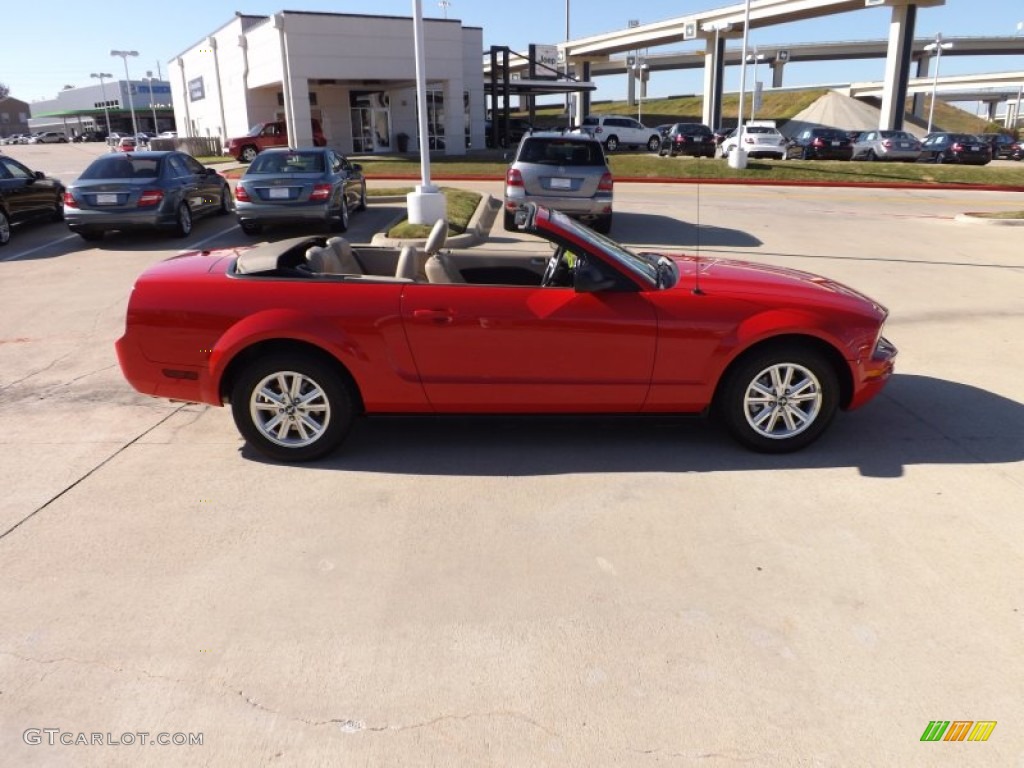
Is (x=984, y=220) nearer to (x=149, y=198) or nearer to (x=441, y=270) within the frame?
(x=441, y=270)

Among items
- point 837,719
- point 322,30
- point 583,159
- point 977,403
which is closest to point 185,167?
point 583,159

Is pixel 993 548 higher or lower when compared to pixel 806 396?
lower

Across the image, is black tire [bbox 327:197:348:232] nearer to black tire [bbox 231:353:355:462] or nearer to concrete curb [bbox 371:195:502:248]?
concrete curb [bbox 371:195:502:248]

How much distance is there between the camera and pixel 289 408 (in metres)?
4.64

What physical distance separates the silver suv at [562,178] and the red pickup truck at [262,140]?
23.2 metres

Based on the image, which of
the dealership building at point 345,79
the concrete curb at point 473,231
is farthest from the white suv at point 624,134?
the concrete curb at point 473,231

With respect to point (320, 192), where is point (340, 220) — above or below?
below

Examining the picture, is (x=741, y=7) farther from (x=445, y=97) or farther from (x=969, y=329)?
(x=969, y=329)

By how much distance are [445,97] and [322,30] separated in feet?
20.9

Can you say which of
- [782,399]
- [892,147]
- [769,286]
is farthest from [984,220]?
[892,147]

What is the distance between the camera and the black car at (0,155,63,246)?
532 inches

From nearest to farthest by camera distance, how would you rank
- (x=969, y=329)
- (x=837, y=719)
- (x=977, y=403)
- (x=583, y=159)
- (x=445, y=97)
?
(x=837, y=719), (x=977, y=403), (x=969, y=329), (x=583, y=159), (x=445, y=97)

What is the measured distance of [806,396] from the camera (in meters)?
4.70

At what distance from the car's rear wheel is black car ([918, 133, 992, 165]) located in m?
32.6
